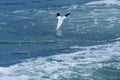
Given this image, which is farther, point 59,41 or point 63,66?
point 59,41

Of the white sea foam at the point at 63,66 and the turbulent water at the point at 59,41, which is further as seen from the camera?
the turbulent water at the point at 59,41

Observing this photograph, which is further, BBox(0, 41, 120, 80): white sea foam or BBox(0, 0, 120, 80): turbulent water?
BBox(0, 0, 120, 80): turbulent water

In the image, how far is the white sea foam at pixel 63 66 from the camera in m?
16.7

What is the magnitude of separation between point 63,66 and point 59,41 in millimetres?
4223

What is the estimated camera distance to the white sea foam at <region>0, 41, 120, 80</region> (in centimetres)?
1667

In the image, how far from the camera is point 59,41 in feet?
71.3

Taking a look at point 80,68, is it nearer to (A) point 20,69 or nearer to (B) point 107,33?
(A) point 20,69

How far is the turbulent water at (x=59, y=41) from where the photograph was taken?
56.1 feet

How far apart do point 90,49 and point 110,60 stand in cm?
194

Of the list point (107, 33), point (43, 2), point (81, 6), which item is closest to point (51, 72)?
point (107, 33)

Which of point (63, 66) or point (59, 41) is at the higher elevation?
point (59, 41)

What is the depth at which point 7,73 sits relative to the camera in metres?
17.0

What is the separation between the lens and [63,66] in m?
17.6

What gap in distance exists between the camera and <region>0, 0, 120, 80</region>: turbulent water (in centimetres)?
1709
